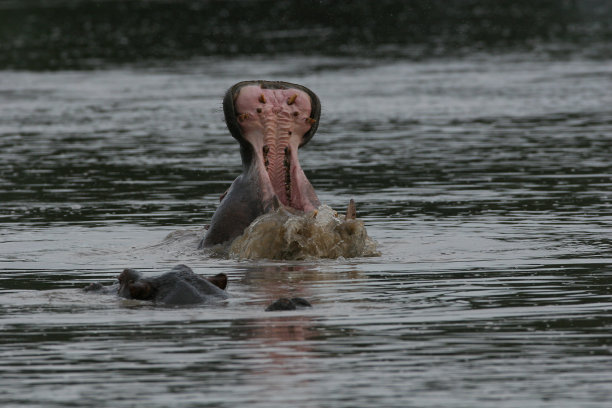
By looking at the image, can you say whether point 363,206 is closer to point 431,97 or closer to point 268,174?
point 268,174

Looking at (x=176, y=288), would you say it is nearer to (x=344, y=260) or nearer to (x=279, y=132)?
(x=344, y=260)

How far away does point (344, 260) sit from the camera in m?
13.6

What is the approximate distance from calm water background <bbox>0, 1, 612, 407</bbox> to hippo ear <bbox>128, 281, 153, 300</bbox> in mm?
154

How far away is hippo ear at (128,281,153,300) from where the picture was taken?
11.3 m

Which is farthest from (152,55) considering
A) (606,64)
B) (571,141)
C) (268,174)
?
(268,174)

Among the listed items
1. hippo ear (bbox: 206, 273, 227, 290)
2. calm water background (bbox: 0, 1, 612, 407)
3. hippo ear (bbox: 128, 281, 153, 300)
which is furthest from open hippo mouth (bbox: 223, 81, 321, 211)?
hippo ear (bbox: 128, 281, 153, 300)

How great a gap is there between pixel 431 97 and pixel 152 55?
1716cm

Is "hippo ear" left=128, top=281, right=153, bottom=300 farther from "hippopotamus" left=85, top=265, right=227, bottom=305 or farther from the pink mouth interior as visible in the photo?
the pink mouth interior

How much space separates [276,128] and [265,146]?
187 millimetres

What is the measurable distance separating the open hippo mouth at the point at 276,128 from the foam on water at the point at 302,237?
46cm

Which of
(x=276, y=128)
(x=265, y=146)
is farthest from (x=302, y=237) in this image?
(x=276, y=128)

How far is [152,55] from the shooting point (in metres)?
47.3

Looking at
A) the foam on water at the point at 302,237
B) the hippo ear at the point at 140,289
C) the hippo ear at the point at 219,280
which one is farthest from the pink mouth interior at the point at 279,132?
the hippo ear at the point at 140,289

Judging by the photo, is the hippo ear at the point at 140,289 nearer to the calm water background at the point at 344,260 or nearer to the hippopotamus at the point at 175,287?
the hippopotamus at the point at 175,287
